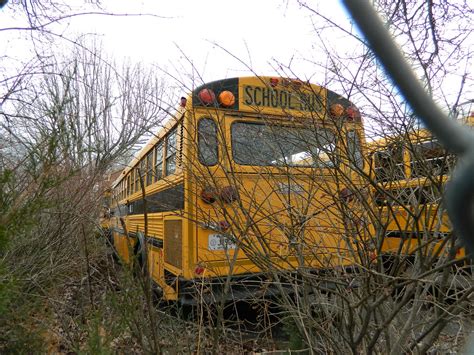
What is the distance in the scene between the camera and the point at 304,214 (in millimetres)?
2848

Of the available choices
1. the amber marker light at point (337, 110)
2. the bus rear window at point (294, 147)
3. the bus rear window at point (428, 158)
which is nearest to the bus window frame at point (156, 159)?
the bus rear window at point (294, 147)

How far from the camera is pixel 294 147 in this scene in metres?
3.03

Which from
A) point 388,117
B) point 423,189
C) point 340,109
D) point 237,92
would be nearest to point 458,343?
point 423,189

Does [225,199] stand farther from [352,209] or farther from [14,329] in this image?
[14,329]

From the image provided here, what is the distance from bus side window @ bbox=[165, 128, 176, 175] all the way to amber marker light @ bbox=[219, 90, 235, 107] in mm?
611

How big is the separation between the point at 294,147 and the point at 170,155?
2.28 m

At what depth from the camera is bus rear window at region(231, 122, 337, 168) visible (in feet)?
8.48

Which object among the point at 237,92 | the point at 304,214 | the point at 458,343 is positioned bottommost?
the point at 458,343

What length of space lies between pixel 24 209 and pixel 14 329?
3.03ft

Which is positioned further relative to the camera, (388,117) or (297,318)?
(297,318)

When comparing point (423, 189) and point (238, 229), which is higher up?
point (423, 189)

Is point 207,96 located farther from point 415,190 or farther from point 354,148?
point 415,190

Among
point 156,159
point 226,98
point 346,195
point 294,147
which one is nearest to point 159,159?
point 156,159

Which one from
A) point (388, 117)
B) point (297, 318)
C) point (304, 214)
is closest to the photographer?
point (388, 117)
